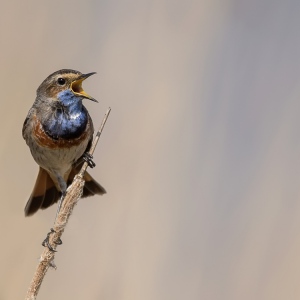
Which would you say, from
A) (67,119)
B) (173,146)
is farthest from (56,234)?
(173,146)

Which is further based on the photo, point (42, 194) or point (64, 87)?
point (42, 194)

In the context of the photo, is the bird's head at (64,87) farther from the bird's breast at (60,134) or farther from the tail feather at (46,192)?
the tail feather at (46,192)

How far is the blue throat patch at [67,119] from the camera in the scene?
2.64 m

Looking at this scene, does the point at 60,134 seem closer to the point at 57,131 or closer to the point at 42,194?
the point at 57,131

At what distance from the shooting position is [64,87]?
2619 millimetres

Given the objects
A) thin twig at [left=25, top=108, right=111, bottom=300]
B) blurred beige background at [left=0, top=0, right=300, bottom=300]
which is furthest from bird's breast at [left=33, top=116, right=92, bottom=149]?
thin twig at [left=25, top=108, right=111, bottom=300]

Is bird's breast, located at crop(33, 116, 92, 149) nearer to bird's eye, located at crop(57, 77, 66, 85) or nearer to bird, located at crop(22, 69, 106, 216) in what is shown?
bird, located at crop(22, 69, 106, 216)

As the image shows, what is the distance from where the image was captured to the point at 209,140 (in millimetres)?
2789

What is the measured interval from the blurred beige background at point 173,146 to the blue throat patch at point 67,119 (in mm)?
163

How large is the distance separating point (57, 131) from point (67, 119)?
0.25 feet

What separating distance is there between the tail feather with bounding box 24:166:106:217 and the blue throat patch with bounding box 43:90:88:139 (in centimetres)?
22

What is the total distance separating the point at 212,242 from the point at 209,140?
451mm

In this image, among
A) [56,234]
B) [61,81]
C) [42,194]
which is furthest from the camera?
[42,194]

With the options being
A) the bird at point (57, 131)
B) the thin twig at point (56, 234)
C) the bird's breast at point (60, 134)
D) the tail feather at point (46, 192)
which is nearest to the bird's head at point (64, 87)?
the bird at point (57, 131)
